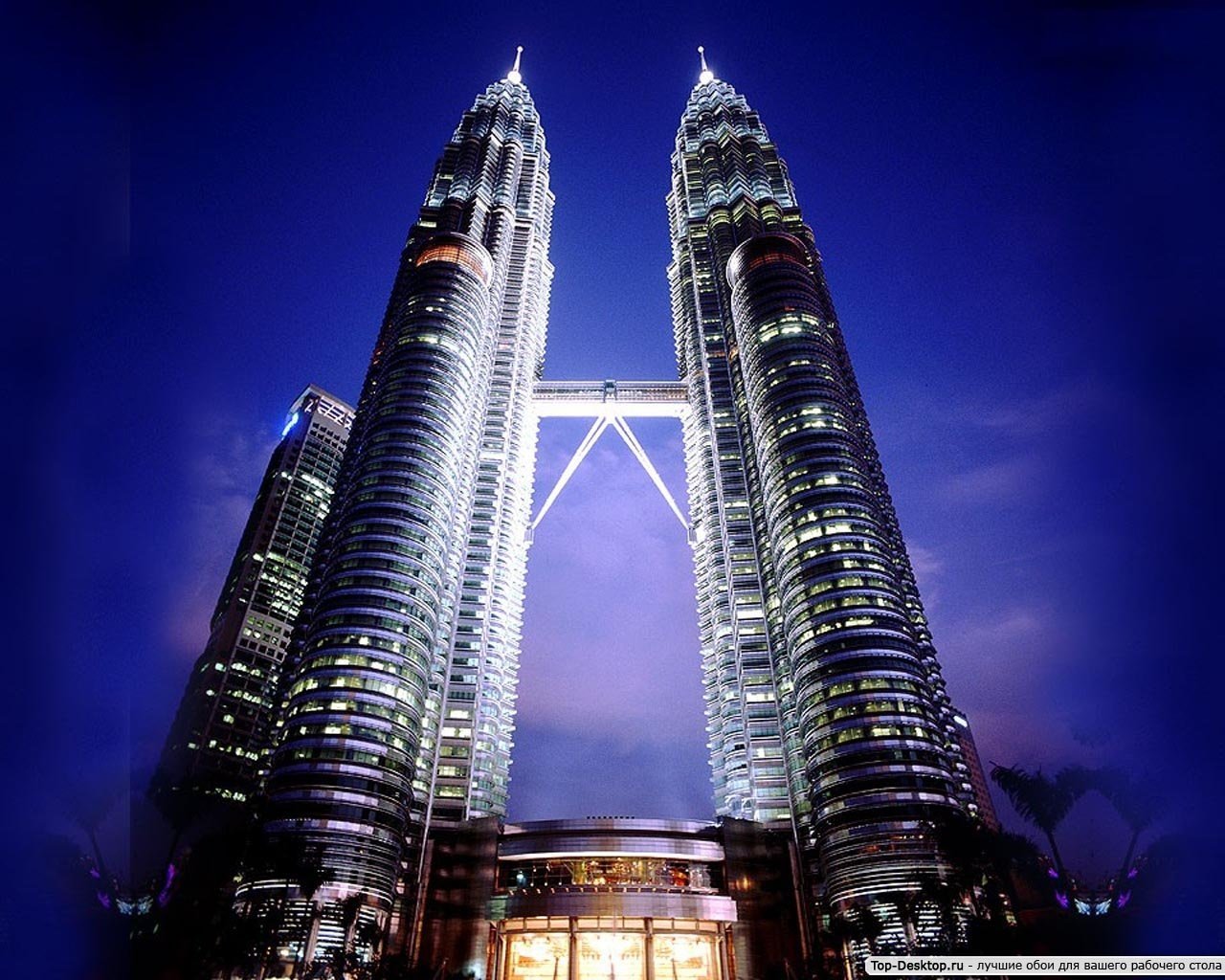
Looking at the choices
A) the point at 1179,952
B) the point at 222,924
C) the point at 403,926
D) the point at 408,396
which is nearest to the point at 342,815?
the point at 403,926

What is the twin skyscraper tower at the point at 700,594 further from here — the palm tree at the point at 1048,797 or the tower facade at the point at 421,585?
the palm tree at the point at 1048,797

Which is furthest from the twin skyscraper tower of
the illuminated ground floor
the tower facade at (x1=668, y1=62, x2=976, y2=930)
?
the illuminated ground floor

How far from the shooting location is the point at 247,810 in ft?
324

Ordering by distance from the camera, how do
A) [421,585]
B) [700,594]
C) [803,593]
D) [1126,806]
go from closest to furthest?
[1126,806]
[803,593]
[421,585]
[700,594]

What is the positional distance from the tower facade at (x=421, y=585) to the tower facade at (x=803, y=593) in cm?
3989

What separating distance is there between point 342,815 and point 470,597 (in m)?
53.8

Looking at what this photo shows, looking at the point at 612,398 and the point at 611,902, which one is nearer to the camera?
the point at 611,902

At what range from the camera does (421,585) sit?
115 metres

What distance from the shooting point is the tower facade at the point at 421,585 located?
92.0 meters

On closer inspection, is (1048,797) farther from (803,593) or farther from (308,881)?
(308,881)

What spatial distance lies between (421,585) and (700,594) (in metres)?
55.7

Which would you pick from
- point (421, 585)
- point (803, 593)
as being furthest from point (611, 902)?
point (421, 585)

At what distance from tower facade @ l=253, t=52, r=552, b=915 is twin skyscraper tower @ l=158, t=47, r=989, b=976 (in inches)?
15.9

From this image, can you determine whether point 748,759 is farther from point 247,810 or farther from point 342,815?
point 247,810
